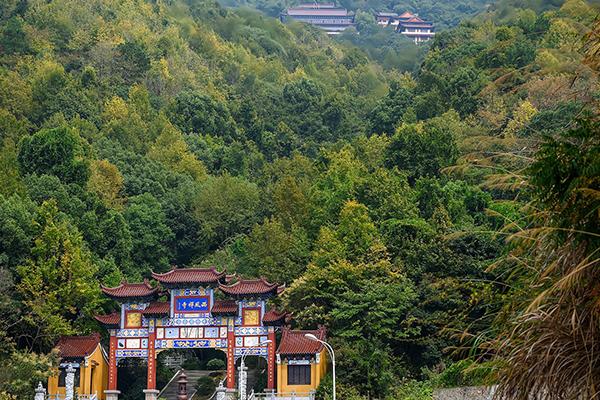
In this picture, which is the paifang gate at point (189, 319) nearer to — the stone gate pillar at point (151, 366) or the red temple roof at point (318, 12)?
the stone gate pillar at point (151, 366)

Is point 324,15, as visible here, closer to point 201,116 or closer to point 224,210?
point 201,116

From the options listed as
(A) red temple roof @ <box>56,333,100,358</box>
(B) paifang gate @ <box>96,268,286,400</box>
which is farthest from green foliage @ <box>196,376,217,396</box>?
(A) red temple roof @ <box>56,333,100,358</box>

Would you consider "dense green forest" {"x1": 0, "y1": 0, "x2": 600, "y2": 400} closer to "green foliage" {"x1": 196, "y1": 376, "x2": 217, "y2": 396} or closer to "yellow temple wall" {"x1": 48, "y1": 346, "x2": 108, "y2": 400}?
"yellow temple wall" {"x1": 48, "y1": 346, "x2": 108, "y2": 400}

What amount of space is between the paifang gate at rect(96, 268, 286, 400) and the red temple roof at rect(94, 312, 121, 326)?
19 millimetres

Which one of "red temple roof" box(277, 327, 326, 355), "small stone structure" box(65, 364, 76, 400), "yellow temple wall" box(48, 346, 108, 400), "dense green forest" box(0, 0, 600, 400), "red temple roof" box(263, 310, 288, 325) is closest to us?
"dense green forest" box(0, 0, 600, 400)

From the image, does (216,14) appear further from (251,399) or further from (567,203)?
(567,203)

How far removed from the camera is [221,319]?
117 feet

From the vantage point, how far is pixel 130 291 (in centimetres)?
3622

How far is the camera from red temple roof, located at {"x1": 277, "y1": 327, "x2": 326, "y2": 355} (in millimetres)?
34344

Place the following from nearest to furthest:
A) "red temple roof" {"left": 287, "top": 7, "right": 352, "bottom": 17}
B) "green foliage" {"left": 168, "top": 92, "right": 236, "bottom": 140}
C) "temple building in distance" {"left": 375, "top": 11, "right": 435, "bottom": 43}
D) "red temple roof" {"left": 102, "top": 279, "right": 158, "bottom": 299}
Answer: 1. "red temple roof" {"left": 102, "top": 279, "right": 158, "bottom": 299}
2. "green foliage" {"left": 168, "top": 92, "right": 236, "bottom": 140}
3. "temple building in distance" {"left": 375, "top": 11, "right": 435, "bottom": 43}
4. "red temple roof" {"left": 287, "top": 7, "right": 352, "bottom": 17}

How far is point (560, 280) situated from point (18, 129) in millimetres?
51059

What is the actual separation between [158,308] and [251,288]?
3133mm

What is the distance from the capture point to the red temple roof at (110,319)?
35.9m

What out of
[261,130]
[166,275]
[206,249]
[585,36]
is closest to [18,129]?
[206,249]
